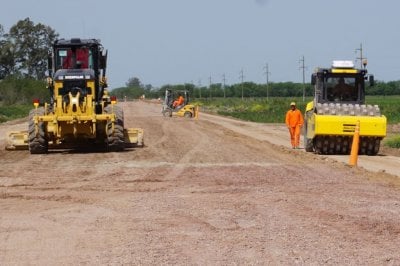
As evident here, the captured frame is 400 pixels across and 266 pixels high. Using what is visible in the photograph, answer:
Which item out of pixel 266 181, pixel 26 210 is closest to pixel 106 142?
pixel 266 181

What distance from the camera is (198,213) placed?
1038 cm

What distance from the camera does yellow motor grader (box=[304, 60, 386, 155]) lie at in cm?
2162

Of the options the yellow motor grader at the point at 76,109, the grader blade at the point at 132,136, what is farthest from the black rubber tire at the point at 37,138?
the grader blade at the point at 132,136

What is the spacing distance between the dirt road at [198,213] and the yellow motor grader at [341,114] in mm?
3256

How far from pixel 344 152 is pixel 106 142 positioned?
7.00 metres

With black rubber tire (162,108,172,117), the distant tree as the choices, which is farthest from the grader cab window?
the distant tree

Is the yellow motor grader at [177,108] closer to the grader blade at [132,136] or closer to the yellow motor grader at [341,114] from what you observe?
the yellow motor grader at [341,114]

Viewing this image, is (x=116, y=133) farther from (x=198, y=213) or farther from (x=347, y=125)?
(x=198, y=213)

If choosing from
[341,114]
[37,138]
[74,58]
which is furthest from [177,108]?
[37,138]

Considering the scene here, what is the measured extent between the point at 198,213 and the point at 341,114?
41.2 feet

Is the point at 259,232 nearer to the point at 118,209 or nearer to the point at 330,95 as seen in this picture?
the point at 118,209

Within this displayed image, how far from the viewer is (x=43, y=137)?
2117cm

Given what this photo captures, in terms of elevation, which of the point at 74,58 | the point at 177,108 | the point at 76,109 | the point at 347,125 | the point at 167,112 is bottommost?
the point at 167,112

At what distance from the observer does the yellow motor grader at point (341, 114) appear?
2162 cm
